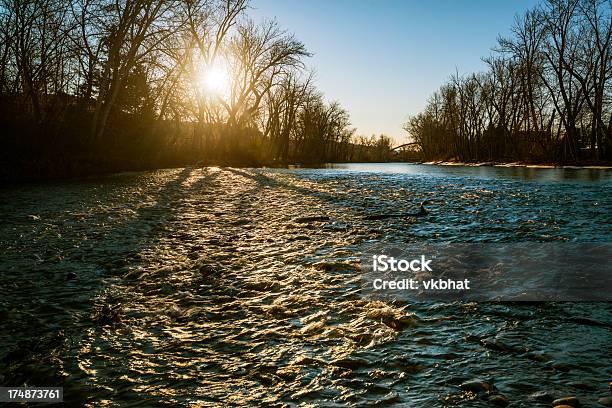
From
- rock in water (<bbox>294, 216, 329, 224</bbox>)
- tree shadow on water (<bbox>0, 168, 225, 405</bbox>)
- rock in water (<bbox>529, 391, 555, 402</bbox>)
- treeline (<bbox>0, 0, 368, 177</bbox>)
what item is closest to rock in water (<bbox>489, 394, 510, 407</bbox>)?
rock in water (<bbox>529, 391, 555, 402</bbox>)

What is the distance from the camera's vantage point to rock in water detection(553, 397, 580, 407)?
2018 millimetres

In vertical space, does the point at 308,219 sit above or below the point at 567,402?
above

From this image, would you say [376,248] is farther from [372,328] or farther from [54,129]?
[54,129]

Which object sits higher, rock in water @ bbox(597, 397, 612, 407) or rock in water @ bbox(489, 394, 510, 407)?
rock in water @ bbox(597, 397, 612, 407)

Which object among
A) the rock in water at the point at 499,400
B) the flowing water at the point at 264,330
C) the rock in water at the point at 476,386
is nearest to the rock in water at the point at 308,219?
the flowing water at the point at 264,330

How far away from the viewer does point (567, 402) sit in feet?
6.67

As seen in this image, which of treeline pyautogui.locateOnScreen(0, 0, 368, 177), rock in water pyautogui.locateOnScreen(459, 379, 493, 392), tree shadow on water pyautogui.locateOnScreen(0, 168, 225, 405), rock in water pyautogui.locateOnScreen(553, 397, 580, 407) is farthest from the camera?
treeline pyautogui.locateOnScreen(0, 0, 368, 177)

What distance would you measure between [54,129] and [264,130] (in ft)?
156

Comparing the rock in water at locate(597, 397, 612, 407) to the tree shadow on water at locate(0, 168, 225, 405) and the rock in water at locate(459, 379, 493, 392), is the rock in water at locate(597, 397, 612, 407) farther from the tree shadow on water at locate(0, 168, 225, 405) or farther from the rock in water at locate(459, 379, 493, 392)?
the tree shadow on water at locate(0, 168, 225, 405)

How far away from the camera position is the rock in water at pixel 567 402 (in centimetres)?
202

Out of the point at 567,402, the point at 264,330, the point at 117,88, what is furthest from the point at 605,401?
the point at 117,88

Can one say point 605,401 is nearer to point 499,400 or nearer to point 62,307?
point 499,400

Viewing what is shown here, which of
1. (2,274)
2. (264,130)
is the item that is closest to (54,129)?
(2,274)

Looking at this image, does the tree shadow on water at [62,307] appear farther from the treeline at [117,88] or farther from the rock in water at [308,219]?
the treeline at [117,88]
